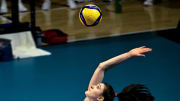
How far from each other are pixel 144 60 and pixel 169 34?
5.14 feet

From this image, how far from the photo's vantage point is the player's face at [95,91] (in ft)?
11.3

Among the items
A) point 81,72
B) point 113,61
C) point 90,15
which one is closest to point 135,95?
point 113,61

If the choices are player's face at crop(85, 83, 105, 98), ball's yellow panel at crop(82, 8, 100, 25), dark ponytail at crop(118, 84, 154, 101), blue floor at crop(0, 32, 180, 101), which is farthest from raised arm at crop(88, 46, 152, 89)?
blue floor at crop(0, 32, 180, 101)

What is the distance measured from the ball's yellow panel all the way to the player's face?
1182 millimetres

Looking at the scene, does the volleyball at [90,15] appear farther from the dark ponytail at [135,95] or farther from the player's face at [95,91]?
the dark ponytail at [135,95]

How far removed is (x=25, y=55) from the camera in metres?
6.38

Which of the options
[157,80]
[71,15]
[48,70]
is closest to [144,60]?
[157,80]

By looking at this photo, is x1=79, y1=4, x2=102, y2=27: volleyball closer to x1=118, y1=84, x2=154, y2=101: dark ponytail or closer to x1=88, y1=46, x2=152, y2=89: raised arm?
x1=88, y1=46, x2=152, y2=89: raised arm

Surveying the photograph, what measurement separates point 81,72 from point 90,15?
5.27 feet

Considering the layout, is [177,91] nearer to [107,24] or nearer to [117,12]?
[107,24]

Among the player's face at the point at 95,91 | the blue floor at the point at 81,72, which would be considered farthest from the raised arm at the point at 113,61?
the blue floor at the point at 81,72

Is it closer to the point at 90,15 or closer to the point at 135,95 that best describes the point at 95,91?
the point at 135,95

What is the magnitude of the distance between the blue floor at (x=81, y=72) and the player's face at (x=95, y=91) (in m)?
1.53

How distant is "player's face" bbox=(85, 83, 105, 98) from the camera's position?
11.3 feet
